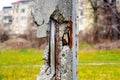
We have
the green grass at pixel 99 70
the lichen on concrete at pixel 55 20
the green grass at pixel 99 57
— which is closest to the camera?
the lichen on concrete at pixel 55 20

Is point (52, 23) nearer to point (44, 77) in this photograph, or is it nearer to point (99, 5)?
point (44, 77)

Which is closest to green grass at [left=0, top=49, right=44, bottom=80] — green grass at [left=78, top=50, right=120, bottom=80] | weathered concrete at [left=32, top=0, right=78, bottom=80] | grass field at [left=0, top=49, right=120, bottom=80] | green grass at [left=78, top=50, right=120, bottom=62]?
grass field at [left=0, top=49, right=120, bottom=80]

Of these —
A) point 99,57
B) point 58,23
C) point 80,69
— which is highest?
point 58,23

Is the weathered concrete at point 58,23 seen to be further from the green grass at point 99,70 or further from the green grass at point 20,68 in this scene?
the green grass at point 99,70

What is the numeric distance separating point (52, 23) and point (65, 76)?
695 mm

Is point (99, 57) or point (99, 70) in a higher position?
point (99, 70)

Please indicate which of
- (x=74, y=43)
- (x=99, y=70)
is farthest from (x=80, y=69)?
(x=74, y=43)

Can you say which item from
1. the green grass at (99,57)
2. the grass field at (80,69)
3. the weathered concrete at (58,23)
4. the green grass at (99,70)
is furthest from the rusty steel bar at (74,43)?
the green grass at (99,57)

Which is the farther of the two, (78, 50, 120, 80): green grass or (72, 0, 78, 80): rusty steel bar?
(78, 50, 120, 80): green grass

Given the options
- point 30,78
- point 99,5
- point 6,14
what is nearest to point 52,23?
point 30,78

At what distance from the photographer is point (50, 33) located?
5.71 metres

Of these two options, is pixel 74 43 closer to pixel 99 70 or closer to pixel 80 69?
pixel 99 70

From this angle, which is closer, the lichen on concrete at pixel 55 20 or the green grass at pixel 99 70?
the lichen on concrete at pixel 55 20

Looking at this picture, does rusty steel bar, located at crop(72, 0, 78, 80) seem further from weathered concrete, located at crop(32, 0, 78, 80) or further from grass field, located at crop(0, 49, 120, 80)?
grass field, located at crop(0, 49, 120, 80)
